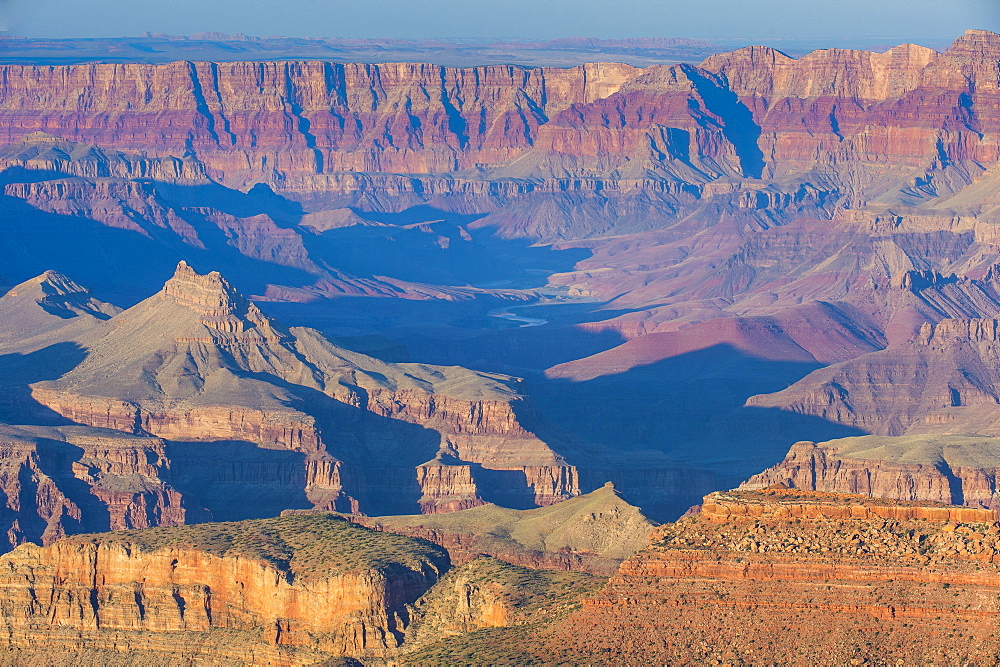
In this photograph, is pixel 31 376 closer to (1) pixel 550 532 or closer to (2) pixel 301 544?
A: (1) pixel 550 532

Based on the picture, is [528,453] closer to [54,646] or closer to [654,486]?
[654,486]

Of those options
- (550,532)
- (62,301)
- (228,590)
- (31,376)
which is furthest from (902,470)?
(62,301)

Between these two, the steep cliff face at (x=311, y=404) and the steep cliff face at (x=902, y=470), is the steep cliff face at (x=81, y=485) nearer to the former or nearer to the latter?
the steep cliff face at (x=311, y=404)

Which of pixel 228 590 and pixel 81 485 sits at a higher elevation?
pixel 81 485

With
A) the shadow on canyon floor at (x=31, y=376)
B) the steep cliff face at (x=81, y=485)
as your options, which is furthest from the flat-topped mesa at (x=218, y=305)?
the steep cliff face at (x=81, y=485)

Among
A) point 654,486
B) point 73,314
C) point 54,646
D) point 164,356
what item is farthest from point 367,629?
point 73,314

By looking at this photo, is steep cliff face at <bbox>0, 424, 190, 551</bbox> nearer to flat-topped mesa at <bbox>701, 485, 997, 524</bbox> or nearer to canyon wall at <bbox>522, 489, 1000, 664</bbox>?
flat-topped mesa at <bbox>701, 485, 997, 524</bbox>
